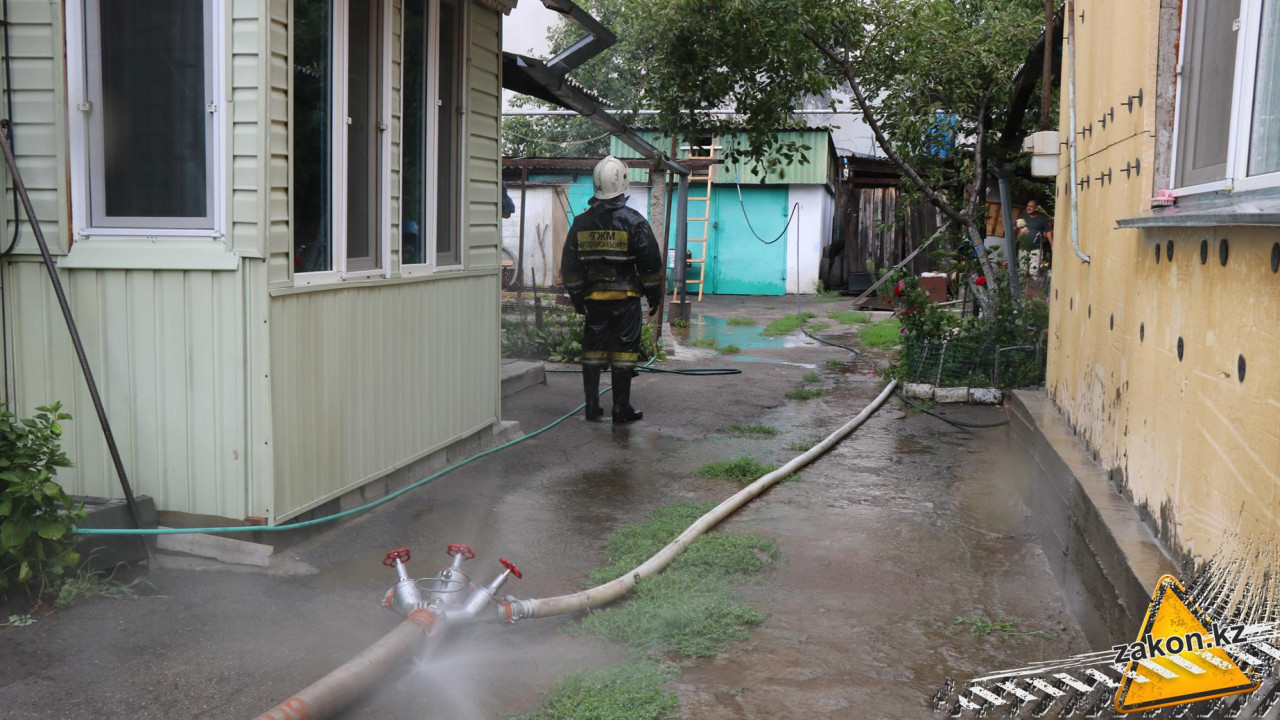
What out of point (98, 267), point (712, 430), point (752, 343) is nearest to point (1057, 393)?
point (712, 430)

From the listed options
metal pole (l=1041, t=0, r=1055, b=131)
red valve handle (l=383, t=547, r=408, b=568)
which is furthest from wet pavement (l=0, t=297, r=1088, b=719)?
metal pole (l=1041, t=0, r=1055, b=131)

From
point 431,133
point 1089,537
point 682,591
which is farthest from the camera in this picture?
point 431,133

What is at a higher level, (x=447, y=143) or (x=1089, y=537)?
(x=447, y=143)

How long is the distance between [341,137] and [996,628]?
153 inches

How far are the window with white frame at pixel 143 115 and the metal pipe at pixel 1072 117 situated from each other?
450 cm

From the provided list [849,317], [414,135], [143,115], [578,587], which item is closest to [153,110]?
[143,115]

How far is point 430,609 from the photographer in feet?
13.1

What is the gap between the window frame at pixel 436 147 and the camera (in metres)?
6.48

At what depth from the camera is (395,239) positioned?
241 inches

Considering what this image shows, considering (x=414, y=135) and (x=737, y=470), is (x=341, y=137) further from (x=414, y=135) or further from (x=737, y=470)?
(x=737, y=470)

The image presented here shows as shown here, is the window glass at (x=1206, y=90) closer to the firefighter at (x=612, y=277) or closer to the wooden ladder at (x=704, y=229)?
the firefighter at (x=612, y=277)

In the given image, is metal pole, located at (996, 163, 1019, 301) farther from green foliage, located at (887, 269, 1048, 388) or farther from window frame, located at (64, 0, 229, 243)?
window frame, located at (64, 0, 229, 243)

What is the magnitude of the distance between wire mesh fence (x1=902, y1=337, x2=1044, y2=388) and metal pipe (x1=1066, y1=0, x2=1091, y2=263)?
3.21 m

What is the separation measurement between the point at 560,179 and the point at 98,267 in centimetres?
1956
